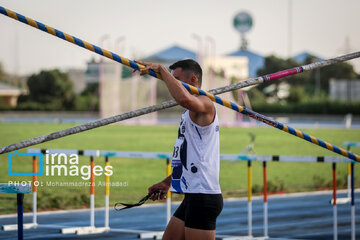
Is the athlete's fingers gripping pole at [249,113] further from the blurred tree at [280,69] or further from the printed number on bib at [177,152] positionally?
the blurred tree at [280,69]

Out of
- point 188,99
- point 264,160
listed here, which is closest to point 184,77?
point 188,99

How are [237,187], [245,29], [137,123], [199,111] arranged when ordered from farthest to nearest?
[245,29], [137,123], [237,187], [199,111]

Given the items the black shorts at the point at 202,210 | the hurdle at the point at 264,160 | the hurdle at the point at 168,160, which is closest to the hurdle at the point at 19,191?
the black shorts at the point at 202,210

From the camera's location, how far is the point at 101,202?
1476 cm

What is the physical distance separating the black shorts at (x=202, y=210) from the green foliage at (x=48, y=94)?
67.3 meters

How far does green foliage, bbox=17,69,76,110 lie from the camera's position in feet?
235

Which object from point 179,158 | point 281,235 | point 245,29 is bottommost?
point 281,235

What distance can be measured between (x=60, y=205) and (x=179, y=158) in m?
8.76

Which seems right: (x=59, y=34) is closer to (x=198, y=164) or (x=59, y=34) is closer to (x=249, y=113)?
(x=198, y=164)

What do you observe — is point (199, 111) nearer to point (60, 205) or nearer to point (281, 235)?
point (281, 235)

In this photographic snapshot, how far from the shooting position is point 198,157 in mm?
5250

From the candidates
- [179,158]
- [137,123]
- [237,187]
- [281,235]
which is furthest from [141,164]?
Result: [137,123]

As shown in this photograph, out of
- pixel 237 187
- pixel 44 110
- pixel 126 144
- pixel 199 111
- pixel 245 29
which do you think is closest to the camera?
pixel 199 111

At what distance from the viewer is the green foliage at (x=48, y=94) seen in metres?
71.6
